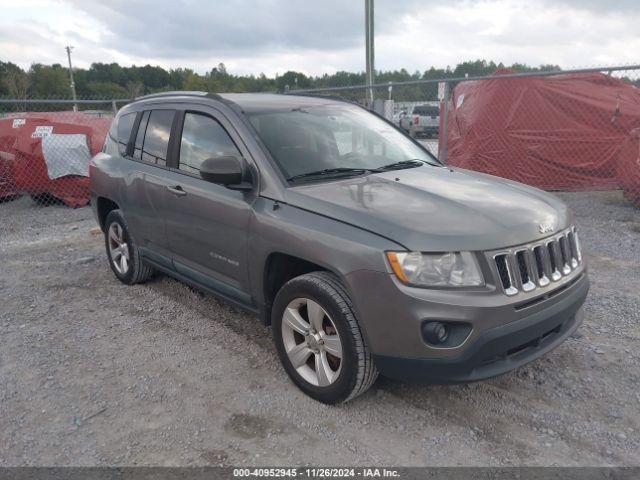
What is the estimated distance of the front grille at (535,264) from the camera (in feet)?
8.90

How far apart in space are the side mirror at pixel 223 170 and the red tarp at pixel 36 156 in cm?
683

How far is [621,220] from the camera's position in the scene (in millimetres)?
7641

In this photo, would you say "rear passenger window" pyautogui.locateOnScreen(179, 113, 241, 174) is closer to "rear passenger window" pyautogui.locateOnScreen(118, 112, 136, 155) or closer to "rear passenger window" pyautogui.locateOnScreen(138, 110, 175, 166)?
"rear passenger window" pyautogui.locateOnScreen(138, 110, 175, 166)

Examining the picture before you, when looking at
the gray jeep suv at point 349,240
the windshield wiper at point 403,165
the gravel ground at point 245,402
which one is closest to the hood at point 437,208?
the gray jeep suv at point 349,240

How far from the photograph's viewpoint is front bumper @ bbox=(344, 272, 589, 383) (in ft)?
8.54

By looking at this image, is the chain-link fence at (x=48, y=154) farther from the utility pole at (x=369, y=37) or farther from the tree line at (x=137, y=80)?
the tree line at (x=137, y=80)

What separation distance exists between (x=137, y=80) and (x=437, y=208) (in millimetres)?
65828

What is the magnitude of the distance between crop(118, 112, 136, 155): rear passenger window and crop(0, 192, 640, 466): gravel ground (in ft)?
4.85

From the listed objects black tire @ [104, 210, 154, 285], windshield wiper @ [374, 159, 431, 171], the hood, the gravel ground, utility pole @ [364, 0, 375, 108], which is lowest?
the gravel ground

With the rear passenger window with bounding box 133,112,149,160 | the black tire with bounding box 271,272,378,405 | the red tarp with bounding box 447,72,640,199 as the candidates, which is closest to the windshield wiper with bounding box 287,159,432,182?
the black tire with bounding box 271,272,378,405

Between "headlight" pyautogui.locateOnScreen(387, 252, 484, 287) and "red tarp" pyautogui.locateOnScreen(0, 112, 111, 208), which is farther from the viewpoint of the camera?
"red tarp" pyautogui.locateOnScreen(0, 112, 111, 208)

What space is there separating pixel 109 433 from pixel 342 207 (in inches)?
71.4

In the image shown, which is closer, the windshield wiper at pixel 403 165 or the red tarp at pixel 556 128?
the windshield wiper at pixel 403 165

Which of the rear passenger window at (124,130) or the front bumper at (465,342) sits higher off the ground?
the rear passenger window at (124,130)
